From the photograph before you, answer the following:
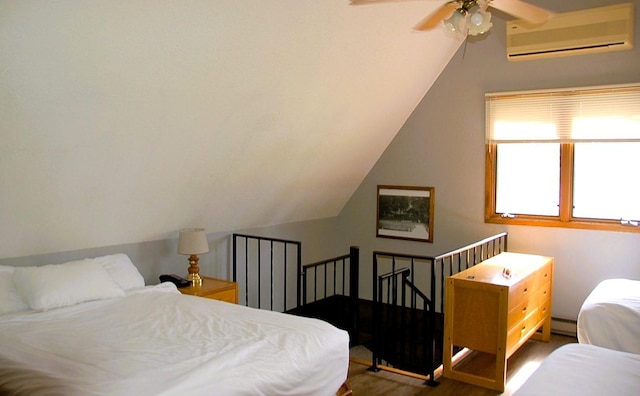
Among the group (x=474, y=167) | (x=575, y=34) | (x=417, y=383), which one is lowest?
(x=417, y=383)

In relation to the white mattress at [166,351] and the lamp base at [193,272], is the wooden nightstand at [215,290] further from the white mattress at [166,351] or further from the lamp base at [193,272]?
the white mattress at [166,351]

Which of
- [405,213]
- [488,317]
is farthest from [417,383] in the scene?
[405,213]

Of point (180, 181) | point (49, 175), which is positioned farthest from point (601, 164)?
point (49, 175)

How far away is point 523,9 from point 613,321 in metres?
1.99

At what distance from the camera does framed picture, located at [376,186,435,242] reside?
18.4 ft

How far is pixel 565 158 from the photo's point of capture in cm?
479

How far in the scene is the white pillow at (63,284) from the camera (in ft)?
10.3

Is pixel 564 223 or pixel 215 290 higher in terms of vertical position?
pixel 564 223

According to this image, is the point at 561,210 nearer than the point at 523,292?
No

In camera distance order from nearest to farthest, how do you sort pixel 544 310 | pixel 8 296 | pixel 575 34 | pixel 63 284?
pixel 8 296 < pixel 63 284 < pixel 575 34 < pixel 544 310

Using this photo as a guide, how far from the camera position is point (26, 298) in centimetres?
314

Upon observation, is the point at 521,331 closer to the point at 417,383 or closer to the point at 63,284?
the point at 417,383

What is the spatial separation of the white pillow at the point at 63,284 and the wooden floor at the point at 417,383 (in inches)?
70.3

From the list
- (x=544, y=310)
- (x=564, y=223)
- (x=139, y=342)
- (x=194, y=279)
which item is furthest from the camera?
(x=564, y=223)
